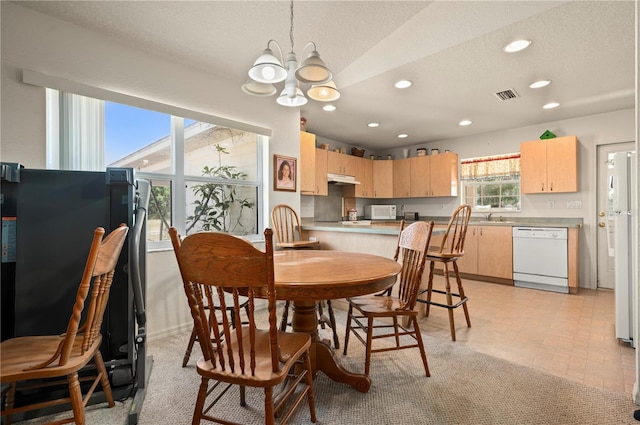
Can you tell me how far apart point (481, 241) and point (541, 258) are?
2.48 ft

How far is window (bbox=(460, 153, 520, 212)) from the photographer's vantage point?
15.8ft

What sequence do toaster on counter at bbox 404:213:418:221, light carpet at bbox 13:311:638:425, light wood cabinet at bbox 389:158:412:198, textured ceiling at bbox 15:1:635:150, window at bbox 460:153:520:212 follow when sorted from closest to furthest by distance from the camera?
light carpet at bbox 13:311:638:425
textured ceiling at bbox 15:1:635:150
window at bbox 460:153:520:212
light wood cabinet at bbox 389:158:412:198
toaster on counter at bbox 404:213:418:221

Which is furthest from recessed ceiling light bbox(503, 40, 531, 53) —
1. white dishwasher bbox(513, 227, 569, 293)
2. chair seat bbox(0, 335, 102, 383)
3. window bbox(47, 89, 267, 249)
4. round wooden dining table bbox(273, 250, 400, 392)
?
chair seat bbox(0, 335, 102, 383)

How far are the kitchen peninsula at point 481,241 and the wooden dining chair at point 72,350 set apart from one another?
2.17m

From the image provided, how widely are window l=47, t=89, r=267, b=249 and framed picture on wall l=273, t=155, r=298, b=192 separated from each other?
171 mm

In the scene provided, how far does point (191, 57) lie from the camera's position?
101 inches

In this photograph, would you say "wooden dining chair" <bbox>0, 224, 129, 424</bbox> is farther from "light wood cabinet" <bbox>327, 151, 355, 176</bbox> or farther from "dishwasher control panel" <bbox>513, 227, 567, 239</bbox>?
"dishwasher control panel" <bbox>513, 227, 567, 239</bbox>

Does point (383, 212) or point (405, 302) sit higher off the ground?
point (383, 212)

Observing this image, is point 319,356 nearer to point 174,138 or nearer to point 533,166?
point 174,138

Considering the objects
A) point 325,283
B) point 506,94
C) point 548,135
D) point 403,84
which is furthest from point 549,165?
point 325,283

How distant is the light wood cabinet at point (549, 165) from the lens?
4.07 meters

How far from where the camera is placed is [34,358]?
3.88 ft

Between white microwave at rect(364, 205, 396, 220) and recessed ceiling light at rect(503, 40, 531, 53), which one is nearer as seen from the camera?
recessed ceiling light at rect(503, 40, 531, 53)

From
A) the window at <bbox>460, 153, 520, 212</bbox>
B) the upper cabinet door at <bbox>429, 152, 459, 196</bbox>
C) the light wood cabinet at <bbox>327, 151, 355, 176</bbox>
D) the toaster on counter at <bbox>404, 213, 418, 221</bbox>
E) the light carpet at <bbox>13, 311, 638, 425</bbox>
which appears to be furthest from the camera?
the toaster on counter at <bbox>404, 213, 418, 221</bbox>
